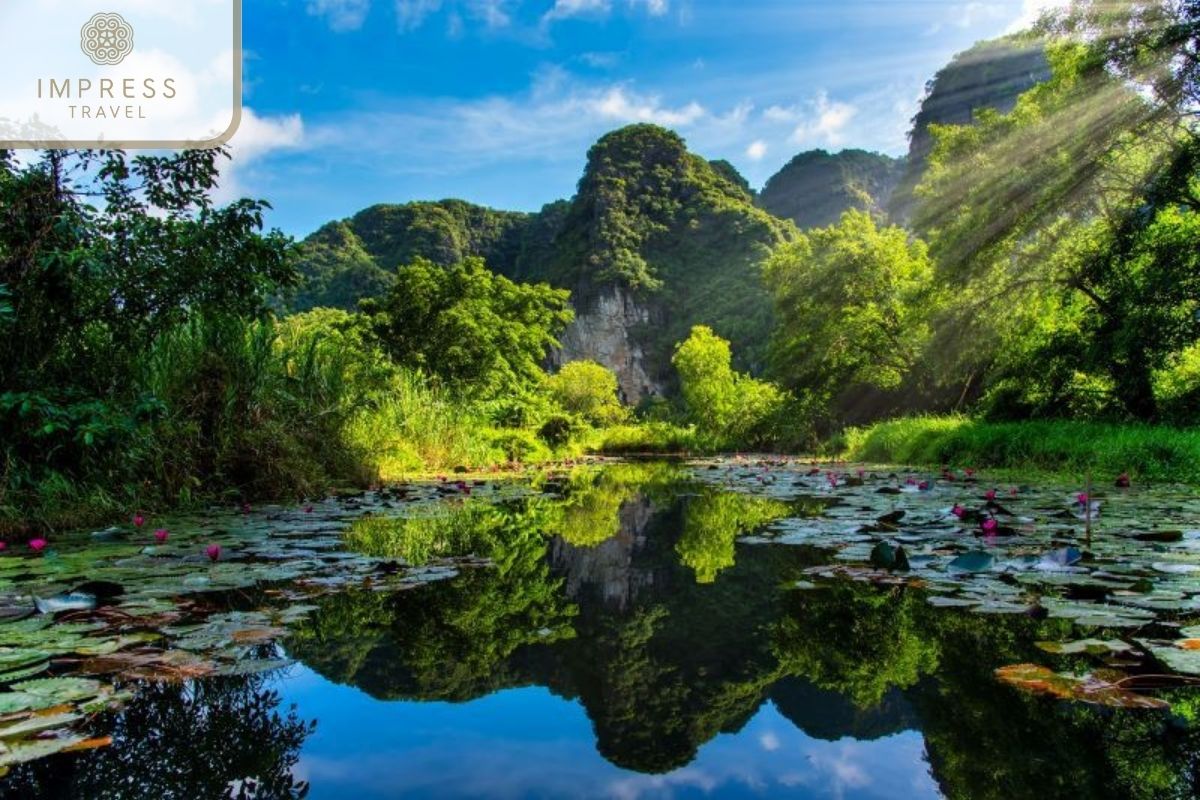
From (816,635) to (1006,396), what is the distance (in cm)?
1269

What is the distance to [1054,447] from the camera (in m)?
9.35

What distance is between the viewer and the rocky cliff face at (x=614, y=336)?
75062 mm

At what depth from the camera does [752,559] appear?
3.51 metres

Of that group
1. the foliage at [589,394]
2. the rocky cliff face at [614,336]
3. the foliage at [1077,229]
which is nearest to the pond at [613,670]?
the foliage at [1077,229]

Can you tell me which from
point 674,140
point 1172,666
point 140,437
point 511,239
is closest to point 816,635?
point 1172,666

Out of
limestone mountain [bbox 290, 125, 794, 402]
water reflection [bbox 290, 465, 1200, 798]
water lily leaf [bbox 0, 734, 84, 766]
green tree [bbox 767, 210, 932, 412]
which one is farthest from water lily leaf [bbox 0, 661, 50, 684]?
limestone mountain [bbox 290, 125, 794, 402]

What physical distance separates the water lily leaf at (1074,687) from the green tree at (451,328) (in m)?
16.0

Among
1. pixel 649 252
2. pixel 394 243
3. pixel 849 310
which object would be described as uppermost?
pixel 394 243

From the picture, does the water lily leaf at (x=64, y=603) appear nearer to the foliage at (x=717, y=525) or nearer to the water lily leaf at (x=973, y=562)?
the foliage at (x=717, y=525)

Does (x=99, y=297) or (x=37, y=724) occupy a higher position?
(x=99, y=297)

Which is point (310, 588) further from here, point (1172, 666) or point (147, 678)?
point (1172, 666)

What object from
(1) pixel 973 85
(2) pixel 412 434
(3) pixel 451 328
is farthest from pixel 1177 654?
(1) pixel 973 85

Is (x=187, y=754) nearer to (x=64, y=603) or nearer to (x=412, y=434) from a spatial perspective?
(x=64, y=603)

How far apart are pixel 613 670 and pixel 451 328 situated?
655 inches
